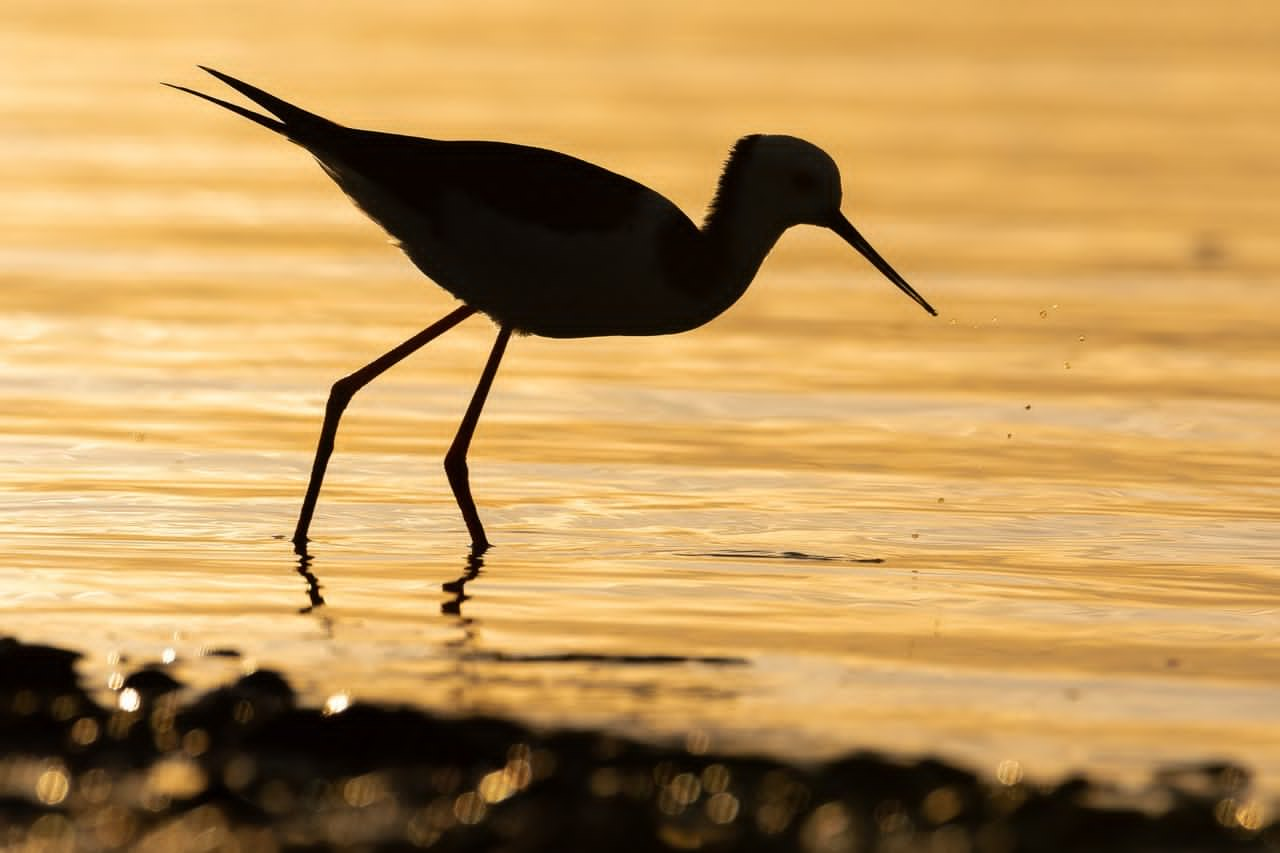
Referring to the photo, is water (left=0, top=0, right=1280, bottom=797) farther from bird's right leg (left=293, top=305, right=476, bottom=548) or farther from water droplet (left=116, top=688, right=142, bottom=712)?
water droplet (left=116, top=688, right=142, bottom=712)

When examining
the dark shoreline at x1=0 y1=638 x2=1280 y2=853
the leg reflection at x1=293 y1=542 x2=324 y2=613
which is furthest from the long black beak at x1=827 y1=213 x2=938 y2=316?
the dark shoreline at x1=0 y1=638 x2=1280 y2=853

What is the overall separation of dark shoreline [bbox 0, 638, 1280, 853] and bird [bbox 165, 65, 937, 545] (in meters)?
2.67

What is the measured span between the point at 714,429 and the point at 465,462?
1669 mm

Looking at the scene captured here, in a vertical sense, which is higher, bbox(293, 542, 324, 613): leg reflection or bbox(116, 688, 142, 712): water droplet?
bbox(116, 688, 142, 712): water droplet

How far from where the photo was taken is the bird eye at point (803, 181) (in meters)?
9.55

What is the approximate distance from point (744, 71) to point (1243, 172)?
4.90m

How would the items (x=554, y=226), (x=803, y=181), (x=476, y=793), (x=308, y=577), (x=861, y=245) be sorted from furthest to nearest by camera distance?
(x=861, y=245), (x=803, y=181), (x=554, y=226), (x=308, y=577), (x=476, y=793)

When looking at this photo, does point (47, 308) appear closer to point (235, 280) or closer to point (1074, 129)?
point (235, 280)

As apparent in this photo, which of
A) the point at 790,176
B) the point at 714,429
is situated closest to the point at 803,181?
the point at 790,176

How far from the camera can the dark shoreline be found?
5539mm

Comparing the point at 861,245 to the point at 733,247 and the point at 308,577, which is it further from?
the point at 308,577

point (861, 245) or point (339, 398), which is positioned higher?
point (861, 245)

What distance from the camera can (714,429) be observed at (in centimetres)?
1098

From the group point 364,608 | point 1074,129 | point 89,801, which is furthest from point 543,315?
point 1074,129
